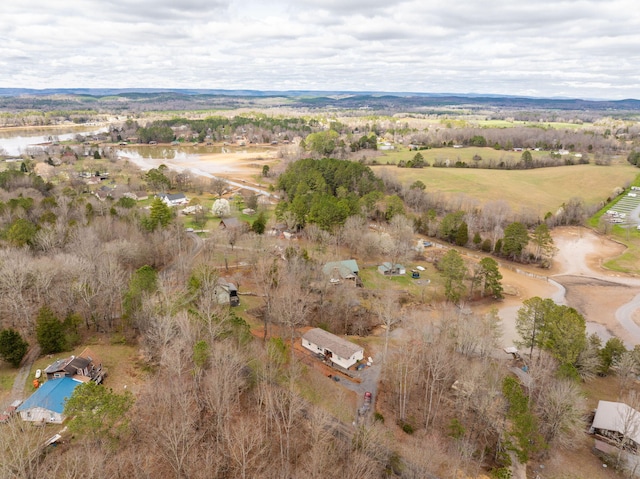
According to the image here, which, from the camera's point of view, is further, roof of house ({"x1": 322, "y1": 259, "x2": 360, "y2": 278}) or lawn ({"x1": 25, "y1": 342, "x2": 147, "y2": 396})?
roof of house ({"x1": 322, "y1": 259, "x2": 360, "y2": 278})

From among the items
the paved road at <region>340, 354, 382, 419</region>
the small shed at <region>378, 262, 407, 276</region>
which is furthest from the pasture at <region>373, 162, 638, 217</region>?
the paved road at <region>340, 354, 382, 419</region>

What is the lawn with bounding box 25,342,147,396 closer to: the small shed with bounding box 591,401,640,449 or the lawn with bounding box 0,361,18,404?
the lawn with bounding box 0,361,18,404

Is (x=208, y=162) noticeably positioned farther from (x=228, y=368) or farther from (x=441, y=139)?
(x=228, y=368)

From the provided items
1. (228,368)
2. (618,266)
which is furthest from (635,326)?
(228,368)

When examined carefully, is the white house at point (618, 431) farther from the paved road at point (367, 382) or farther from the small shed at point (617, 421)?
the paved road at point (367, 382)

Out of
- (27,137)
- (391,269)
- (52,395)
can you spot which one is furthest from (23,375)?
(27,137)
